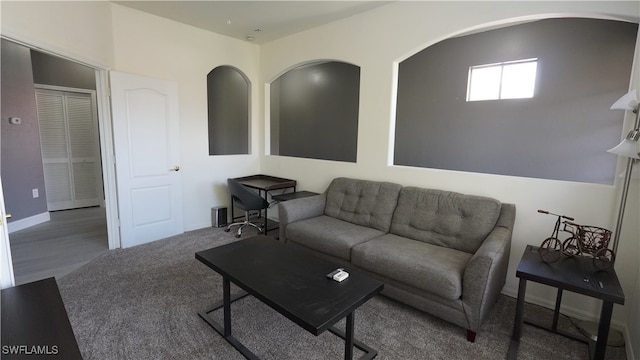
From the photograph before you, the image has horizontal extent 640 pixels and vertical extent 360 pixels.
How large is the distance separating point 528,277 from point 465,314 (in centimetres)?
47

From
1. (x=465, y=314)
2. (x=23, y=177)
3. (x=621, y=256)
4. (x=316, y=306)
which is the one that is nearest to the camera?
(x=316, y=306)

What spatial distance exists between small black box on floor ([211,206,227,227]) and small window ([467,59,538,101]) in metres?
4.41

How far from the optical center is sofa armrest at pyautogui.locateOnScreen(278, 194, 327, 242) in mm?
3271

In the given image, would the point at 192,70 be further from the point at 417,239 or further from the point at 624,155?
the point at 624,155

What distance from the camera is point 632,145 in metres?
1.90

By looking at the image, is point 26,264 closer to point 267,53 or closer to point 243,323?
point 243,323

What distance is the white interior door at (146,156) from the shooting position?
350 centimetres

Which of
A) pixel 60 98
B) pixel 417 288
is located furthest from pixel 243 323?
pixel 60 98

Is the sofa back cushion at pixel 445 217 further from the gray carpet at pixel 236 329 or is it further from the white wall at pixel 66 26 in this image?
the white wall at pixel 66 26

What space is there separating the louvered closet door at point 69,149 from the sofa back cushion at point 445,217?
5655 millimetres

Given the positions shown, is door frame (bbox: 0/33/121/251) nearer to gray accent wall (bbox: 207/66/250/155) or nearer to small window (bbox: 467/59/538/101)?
gray accent wall (bbox: 207/66/250/155)

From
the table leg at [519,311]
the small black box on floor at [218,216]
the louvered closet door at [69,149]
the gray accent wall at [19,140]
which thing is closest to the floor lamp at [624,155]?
the table leg at [519,311]

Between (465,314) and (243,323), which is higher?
(465,314)

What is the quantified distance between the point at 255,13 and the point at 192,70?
1239 mm
